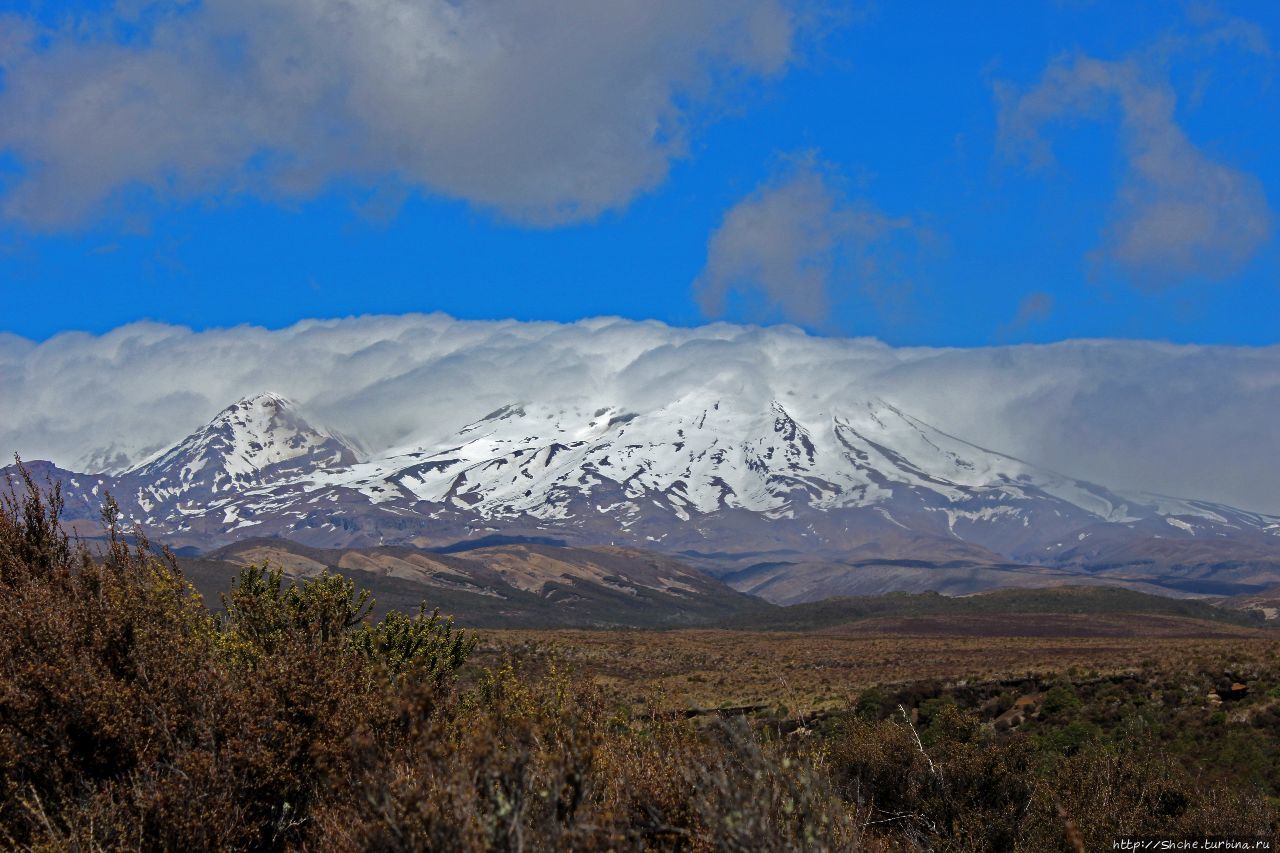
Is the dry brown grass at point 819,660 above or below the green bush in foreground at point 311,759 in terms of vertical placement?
below

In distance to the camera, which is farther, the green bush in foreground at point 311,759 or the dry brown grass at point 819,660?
the dry brown grass at point 819,660

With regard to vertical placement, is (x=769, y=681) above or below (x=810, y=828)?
below

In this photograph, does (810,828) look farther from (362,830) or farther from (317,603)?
(317,603)

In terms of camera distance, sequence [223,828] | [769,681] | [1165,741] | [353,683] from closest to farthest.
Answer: [223,828] < [353,683] < [1165,741] < [769,681]

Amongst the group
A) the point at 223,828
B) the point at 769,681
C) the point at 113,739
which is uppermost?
the point at 113,739

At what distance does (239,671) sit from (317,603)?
351 centimetres

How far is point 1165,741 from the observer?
127 ft

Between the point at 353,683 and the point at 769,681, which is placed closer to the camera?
the point at 353,683

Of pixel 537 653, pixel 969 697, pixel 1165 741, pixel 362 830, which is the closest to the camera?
pixel 362 830

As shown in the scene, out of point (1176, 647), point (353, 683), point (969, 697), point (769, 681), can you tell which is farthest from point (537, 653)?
point (353, 683)

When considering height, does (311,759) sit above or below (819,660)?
above

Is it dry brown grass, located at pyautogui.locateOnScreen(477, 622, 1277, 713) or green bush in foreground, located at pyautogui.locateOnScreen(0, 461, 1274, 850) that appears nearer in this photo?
green bush in foreground, located at pyautogui.locateOnScreen(0, 461, 1274, 850)

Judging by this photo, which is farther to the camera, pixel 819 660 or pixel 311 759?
pixel 819 660

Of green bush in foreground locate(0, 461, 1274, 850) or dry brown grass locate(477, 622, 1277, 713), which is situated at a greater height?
green bush in foreground locate(0, 461, 1274, 850)
